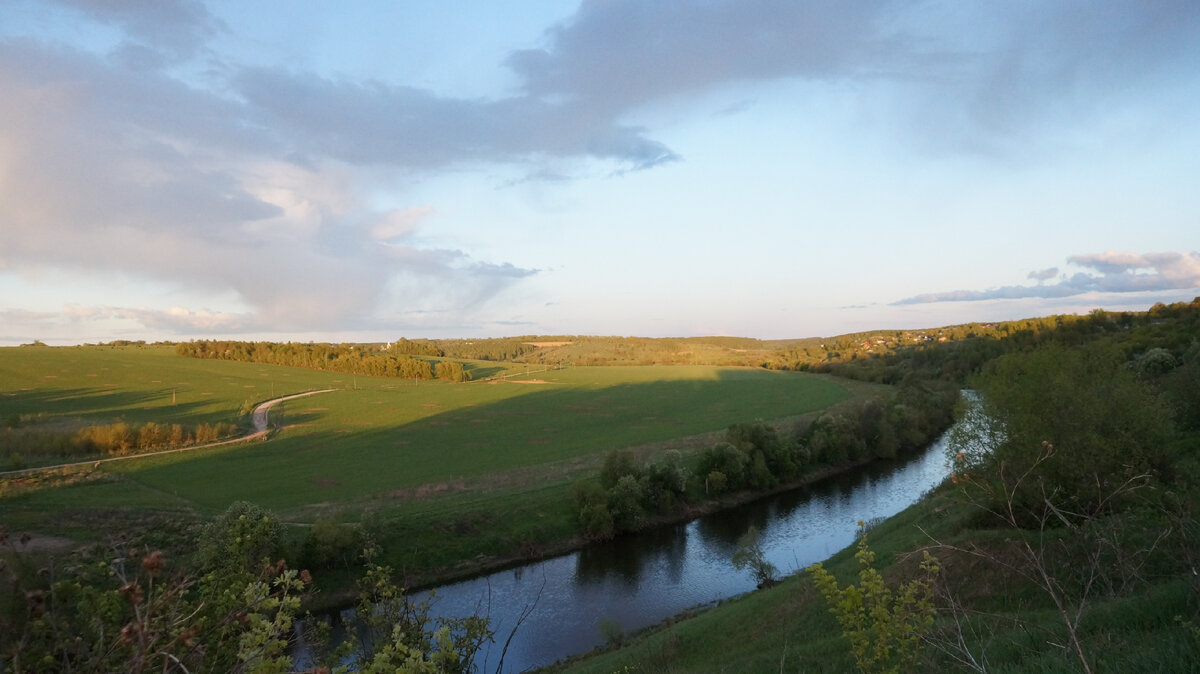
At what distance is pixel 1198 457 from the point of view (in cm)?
2205

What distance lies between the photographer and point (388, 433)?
6812 centimetres

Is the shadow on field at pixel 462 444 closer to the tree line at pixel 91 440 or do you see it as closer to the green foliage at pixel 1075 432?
the tree line at pixel 91 440

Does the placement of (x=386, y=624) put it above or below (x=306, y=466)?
above

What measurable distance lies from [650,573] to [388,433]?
43.4 meters

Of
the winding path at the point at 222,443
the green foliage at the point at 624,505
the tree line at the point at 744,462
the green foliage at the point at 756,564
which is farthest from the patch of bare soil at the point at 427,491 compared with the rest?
the winding path at the point at 222,443

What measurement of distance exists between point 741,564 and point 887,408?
145 feet

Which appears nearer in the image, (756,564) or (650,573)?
(756,564)

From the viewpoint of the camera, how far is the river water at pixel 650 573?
90.9 feet

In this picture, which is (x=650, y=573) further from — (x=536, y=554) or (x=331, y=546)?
(x=331, y=546)

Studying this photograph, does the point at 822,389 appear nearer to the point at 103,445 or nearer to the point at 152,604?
the point at 103,445

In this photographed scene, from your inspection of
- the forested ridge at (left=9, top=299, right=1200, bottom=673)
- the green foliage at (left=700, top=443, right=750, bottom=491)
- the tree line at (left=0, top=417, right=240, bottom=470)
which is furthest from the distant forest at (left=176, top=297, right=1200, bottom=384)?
the tree line at (left=0, top=417, right=240, bottom=470)

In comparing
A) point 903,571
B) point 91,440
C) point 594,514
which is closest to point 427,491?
point 594,514

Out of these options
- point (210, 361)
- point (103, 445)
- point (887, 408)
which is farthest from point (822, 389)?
point (210, 361)

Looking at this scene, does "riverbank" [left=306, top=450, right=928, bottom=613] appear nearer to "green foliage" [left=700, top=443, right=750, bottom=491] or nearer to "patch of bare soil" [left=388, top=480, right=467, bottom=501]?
"green foliage" [left=700, top=443, right=750, bottom=491]
